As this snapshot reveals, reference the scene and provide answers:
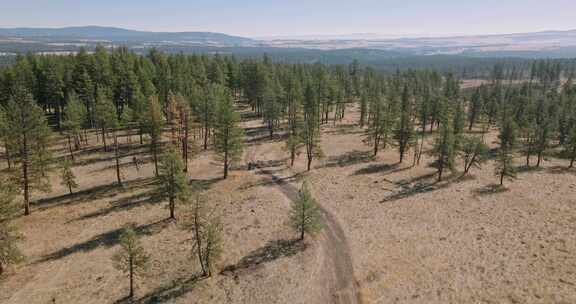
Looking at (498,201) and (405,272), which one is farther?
(498,201)

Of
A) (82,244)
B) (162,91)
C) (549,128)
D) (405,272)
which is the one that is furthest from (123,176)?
(549,128)

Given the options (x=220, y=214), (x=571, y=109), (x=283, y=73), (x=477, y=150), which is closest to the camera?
(x=220, y=214)

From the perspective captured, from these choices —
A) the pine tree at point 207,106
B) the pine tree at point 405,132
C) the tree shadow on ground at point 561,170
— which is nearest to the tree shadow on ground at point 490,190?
the pine tree at point 405,132

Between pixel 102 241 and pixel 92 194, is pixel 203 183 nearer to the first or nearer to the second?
pixel 92 194

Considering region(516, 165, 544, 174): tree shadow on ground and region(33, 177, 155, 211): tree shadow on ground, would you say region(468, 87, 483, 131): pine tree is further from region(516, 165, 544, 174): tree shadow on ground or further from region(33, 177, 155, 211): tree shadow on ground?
region(33, 177, 155, 211): tree shadow on ground

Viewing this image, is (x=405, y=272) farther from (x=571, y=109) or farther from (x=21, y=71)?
(x=571, y=109)

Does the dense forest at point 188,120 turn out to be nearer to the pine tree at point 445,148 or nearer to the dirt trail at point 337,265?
the pine tree at point 445,148

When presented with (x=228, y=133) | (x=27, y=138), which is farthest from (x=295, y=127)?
(x=27, y=138)
